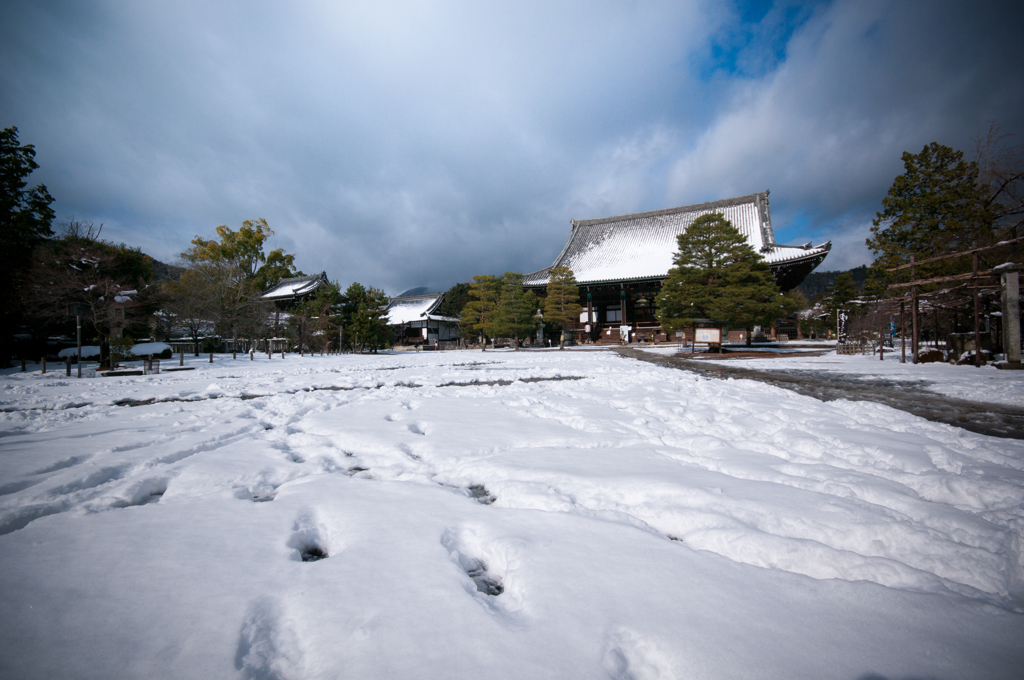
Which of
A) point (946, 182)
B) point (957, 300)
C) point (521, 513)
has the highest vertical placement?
point (946, 182)

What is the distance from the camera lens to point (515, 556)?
106 cm

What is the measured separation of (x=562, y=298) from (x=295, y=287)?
58.8 feet

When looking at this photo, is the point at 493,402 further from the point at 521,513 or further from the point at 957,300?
the point at 957,300

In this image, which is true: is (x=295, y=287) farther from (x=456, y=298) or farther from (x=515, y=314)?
(x=515, y=314)

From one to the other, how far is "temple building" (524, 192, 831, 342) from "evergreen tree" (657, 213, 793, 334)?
5.27 meters

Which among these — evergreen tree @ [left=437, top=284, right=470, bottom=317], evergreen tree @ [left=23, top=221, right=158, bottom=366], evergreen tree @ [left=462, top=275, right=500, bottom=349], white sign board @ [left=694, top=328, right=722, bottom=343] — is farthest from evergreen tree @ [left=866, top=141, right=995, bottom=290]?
evergreen tree @ [left=437, top=284, right=470, bottom=317]

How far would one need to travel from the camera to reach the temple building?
18.4 meters

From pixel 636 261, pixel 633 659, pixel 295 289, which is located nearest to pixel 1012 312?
pixel 633 659

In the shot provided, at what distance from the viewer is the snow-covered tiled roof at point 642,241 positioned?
18531 millimetres

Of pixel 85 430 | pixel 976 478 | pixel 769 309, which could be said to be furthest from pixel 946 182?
pixel 85 430

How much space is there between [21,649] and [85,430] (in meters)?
2.70

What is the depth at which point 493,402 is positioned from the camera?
11.8ft

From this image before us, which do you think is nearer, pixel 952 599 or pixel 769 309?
pixel 952 599

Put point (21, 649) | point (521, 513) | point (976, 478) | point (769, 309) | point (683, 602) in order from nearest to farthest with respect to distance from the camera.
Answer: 1. point (21, 649)
2. point (683, 602)
3. point (521, 513)
4. point (976, 478)
5. point (769, 309)
